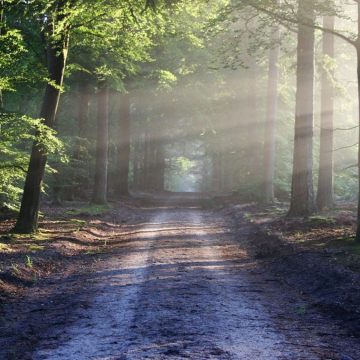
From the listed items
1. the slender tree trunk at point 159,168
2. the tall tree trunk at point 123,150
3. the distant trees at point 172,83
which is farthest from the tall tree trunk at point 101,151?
the slender tree trunk at point 159,168

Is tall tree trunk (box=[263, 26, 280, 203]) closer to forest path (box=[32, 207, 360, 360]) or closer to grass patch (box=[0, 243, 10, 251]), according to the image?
forest path (box=[32, 207, 360, 360])

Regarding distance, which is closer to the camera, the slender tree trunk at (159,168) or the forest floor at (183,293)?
the forest floor at (183,293)

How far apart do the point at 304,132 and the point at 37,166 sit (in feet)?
31.4

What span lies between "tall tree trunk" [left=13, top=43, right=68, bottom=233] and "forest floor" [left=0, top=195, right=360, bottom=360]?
58 cm

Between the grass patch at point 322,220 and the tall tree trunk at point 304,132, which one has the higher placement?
the tall tree trunk at point 304,132

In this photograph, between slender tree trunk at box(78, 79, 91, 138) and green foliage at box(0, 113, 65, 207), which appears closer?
green foliage at box(0, 113, 65, 207)

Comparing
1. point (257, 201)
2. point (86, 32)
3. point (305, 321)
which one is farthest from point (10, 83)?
point (257, 201)

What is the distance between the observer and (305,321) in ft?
23.1

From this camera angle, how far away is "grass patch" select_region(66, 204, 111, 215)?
67.2 feet

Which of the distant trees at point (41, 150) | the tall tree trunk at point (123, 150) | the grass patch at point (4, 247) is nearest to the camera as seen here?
the grass patch at point (4, 247)

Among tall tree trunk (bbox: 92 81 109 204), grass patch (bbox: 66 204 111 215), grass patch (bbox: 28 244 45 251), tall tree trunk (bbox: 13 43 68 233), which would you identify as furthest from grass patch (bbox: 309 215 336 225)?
tall tree trunk (bbox: 92 81 109 204)

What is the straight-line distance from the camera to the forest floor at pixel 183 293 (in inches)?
231

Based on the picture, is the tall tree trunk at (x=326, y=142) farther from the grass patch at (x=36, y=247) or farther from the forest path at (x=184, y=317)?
the grass patch at (x=36, y=247)

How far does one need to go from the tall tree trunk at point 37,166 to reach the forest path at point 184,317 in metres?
3.73
